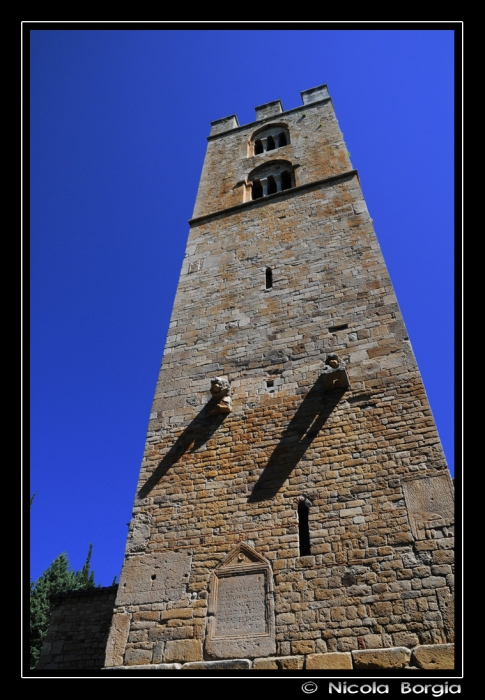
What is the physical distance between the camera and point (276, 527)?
5.49 meters

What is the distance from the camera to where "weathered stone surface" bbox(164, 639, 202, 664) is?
484cm

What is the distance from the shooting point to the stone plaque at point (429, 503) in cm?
485

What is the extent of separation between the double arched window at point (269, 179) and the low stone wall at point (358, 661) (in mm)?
9686

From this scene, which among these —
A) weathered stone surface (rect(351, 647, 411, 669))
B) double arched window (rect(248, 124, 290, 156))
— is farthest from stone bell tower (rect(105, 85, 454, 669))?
double arched window (rect(248, 124, 290, 156))

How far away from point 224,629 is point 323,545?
1374 mm

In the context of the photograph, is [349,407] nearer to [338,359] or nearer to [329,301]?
[338,359]

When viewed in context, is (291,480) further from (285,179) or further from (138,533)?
(285,179)

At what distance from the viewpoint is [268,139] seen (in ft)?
46.5

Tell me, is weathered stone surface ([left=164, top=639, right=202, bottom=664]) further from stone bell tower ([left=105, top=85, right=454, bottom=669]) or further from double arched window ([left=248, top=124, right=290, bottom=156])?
double arched window ([left=248, top=124, right=290, bottom=156])

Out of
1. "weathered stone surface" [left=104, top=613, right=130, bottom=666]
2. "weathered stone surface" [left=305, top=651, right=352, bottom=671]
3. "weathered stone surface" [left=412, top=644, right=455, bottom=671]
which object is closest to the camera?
"weathered stone surface" [left=412, top=644, right=455, bottom=671]

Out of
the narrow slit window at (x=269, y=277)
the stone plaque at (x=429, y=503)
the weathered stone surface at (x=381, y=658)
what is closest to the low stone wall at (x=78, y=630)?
the weathered stone surface at (x=381, y=658)

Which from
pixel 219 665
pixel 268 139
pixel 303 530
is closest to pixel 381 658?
pixel 303 530

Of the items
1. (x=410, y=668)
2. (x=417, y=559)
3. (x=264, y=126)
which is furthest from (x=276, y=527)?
(x=264, y=126)
